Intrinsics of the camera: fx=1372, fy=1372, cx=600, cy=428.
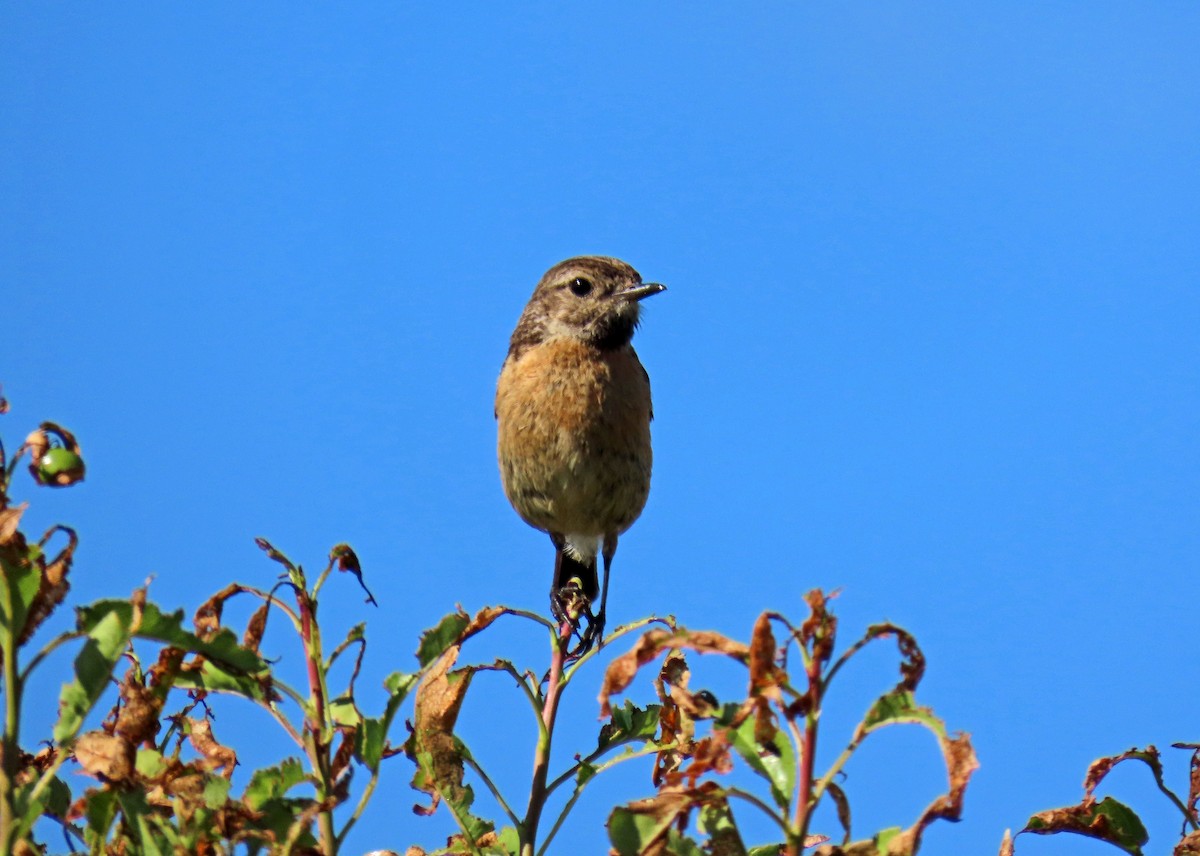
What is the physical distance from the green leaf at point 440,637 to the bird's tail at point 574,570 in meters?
5.36

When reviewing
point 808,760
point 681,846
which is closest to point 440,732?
point 681,846

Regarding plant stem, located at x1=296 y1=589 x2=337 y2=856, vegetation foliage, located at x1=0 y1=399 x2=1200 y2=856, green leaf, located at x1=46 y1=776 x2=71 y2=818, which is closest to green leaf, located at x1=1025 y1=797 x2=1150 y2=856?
vegetation foliage, located at x1=0 y1=399 x2=1200 y2=856

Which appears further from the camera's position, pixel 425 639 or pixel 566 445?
pixel 566 445

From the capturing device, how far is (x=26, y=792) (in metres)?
1.59

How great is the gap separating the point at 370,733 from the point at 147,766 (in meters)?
0.31

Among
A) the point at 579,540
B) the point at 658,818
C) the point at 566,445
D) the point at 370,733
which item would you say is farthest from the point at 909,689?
the point at 579,540

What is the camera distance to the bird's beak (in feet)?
23.9

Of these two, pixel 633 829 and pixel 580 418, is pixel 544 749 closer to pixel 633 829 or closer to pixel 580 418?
pixel 633 829

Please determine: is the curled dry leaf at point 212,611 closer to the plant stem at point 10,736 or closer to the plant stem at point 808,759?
the plant stem at point 10,736

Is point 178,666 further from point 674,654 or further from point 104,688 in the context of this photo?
point 674,654

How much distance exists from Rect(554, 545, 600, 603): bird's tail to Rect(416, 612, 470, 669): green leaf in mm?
5357

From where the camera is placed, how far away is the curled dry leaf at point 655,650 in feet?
5.41

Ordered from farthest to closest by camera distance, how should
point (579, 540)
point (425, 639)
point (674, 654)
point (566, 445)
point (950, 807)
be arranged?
point (579, 540) → point (566, 445) → point (674, 654) → point (425, 639) → point (950, 807)

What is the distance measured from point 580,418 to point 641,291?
0.85m
